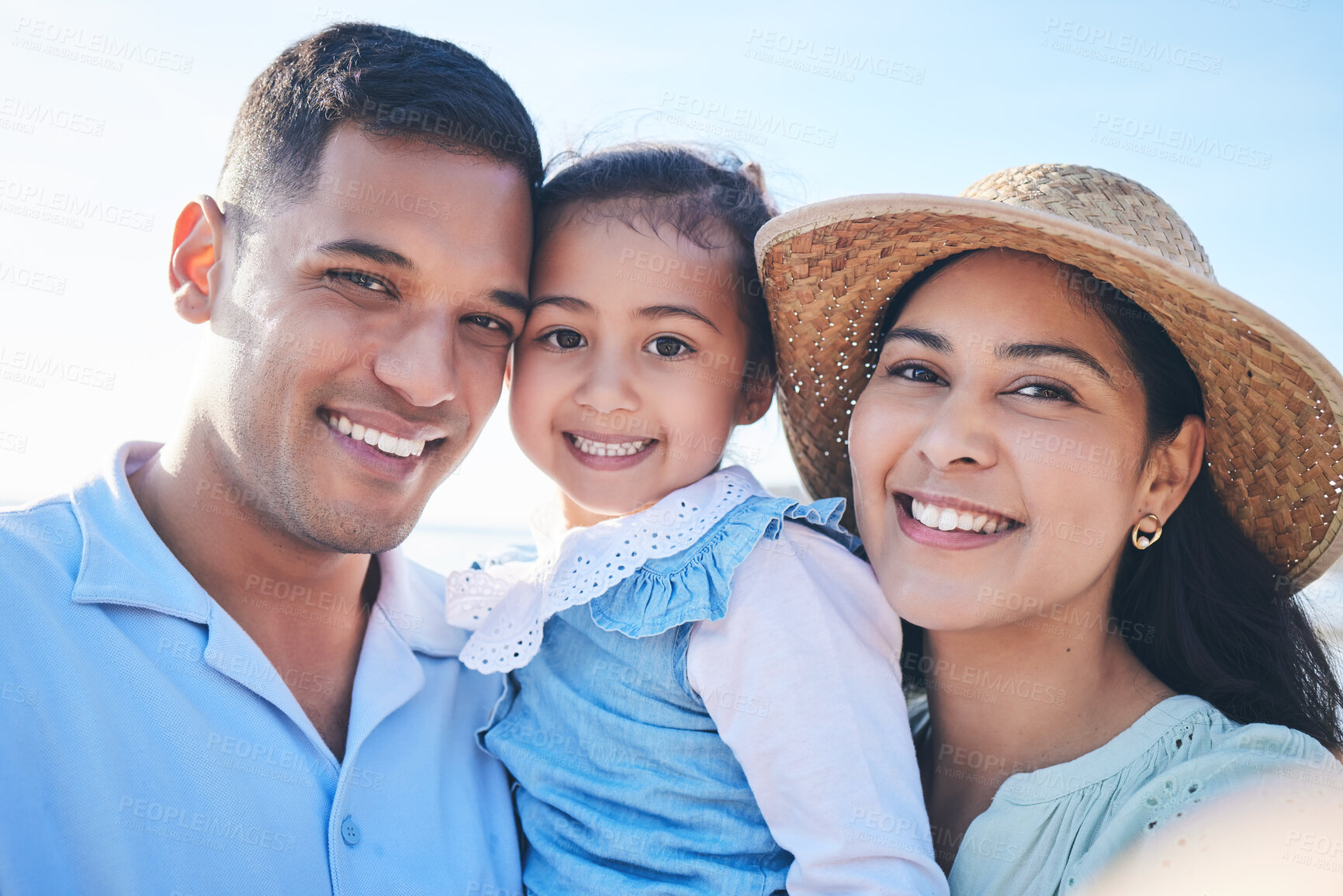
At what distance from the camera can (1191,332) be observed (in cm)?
216

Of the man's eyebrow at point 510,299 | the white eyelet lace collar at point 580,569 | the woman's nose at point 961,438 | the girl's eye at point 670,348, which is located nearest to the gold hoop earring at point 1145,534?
the woman's nose at point 961,438

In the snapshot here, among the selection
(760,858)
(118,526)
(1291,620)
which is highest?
(1291,620)

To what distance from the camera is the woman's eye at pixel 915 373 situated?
7.77ft

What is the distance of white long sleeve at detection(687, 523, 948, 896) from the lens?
6.34 ft

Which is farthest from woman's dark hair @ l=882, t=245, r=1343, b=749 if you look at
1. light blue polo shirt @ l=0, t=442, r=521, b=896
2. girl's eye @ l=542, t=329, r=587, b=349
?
light blue polo shirt @ l=0, t=442, r=521, b=896

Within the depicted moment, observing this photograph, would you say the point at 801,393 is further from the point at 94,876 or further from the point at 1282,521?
the point at 94,876

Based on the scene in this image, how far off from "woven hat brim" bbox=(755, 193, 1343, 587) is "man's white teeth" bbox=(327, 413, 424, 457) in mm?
1123

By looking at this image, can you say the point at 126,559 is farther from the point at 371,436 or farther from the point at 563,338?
the point at 563,338

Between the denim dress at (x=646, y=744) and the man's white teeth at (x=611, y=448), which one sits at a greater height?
the man's white teeth at (x=611, y=448)

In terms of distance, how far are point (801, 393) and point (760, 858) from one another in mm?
1408

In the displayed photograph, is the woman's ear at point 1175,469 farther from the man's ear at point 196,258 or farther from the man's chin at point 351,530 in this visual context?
the man's ear at point 196,258

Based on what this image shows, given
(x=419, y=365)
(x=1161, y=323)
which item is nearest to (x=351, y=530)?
(x=419, y=365)

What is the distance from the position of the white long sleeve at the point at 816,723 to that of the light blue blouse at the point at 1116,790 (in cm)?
23

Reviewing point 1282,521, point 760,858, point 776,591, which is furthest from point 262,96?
point 1282,521
